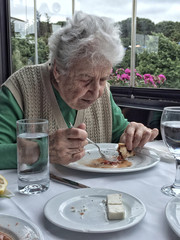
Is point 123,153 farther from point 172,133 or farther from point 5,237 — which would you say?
point 5,237

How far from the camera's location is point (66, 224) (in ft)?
1.98

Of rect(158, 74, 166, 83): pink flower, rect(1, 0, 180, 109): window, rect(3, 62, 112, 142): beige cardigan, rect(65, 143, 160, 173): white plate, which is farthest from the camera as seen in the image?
rect(158, 74, 166, 83): pink flower

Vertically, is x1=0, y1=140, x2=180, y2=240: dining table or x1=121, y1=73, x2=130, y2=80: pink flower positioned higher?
x1=121, y1=73, x2=130, y2=80: pink flower

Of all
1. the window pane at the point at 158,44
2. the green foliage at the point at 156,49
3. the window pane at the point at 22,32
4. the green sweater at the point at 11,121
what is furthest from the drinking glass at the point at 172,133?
the window pane at the point at 22,32

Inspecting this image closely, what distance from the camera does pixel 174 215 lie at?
644 mm

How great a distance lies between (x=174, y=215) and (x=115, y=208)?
0.13 metres

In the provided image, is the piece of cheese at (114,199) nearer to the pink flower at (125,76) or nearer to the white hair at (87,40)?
the white hair at (87,40)

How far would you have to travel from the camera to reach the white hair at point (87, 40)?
4.30 feet

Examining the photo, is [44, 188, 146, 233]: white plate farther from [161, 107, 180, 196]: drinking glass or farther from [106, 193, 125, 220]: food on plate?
[161, 107, 180, 196]: drinking glass

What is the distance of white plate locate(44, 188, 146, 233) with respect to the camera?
23.7 inches

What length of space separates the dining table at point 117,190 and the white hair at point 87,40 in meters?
0.53

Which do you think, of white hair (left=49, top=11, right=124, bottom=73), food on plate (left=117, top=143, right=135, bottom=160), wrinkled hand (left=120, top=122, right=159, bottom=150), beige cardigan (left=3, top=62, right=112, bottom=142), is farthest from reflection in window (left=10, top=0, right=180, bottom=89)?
food on plate (left=117, top=143, right=135, bottom=160)

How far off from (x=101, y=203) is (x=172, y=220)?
19 centimetres

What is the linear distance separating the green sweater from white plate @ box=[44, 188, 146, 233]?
0.37 meters
